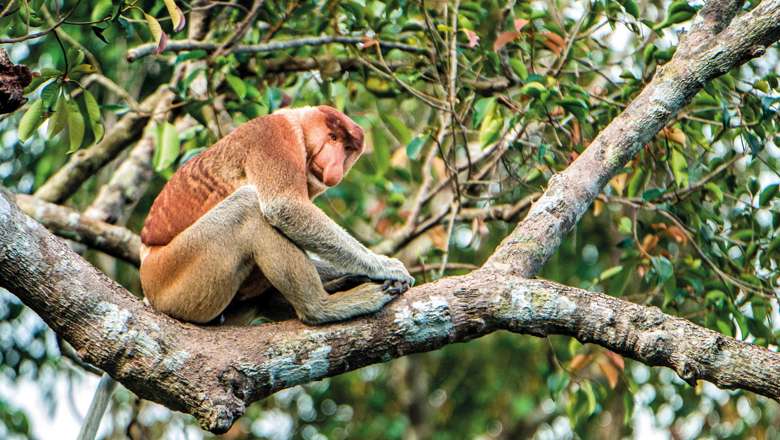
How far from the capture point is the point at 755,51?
3541 millimetres

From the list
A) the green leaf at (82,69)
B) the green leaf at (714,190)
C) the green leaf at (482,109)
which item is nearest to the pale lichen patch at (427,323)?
the green leaf at (482,109)

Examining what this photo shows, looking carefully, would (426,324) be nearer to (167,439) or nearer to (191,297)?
(191,297)

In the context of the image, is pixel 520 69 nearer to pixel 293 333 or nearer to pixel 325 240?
pixel 325 240

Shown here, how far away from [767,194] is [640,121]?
3.30 feet

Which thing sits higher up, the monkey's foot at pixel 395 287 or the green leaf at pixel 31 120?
the green leaf at pixel 31 120

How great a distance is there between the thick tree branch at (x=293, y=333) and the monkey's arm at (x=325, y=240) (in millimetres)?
498

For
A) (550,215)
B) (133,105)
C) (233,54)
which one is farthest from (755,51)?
(133,105)

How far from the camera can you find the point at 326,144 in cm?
414

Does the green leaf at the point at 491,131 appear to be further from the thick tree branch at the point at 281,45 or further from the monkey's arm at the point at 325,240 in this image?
the monkey's arm at the point at 325,240

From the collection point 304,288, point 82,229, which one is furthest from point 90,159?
point 304,288

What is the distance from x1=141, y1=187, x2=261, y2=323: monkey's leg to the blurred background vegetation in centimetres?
64

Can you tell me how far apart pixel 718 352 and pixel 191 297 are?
2.00 meters

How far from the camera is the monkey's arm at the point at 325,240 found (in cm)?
370

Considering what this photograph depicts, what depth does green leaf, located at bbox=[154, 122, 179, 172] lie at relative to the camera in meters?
4.51
